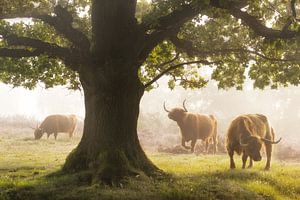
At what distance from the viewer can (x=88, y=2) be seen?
18.1 m

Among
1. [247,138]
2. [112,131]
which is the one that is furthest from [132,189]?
[247,138]

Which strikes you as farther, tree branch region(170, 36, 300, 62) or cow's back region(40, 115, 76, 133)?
cow's back region(40, 115, 76, 133)

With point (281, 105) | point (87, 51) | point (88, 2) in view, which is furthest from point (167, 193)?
point (281, 105)

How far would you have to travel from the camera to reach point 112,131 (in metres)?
13.5

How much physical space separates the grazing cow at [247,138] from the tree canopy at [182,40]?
6.36 feet

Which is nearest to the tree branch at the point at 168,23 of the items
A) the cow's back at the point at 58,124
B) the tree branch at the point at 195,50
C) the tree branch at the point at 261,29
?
the tree branch at the point at 261,29

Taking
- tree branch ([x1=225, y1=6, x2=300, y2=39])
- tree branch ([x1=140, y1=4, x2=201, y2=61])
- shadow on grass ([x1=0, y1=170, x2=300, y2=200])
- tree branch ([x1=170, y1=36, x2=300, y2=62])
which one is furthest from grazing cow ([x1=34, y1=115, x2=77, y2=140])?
tree branch ([x1=225, y1=6, x2=300, y2=39])

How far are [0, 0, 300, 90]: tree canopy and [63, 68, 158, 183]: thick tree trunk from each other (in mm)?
1323

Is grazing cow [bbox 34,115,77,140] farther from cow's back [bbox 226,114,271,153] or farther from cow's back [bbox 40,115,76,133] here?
cow's back [bbox 226,114,271,153]

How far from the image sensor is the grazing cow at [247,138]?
Answer: 16.8m

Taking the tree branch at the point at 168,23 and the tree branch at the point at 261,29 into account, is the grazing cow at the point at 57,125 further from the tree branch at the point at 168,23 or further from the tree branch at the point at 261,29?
the tree branch at the point at 261,29

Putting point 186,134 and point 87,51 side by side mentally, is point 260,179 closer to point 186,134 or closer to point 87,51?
point 87,51

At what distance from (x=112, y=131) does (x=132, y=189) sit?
2.87 metres

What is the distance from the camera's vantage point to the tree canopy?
13805 mm
